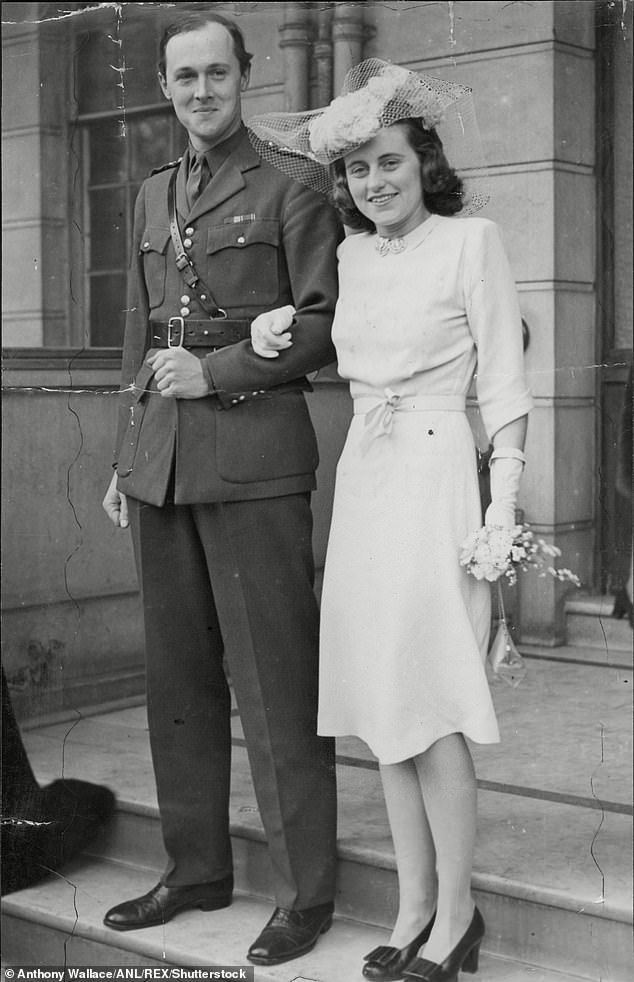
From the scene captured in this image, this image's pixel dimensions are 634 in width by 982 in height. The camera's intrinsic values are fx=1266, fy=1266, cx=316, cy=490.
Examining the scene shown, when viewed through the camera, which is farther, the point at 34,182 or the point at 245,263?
the point at 34,182

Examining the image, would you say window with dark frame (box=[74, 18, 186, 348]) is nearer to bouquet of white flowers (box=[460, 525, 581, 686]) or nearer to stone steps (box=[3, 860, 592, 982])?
stone steps (box=[3, 860, 592, 982])

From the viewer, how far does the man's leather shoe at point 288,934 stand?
Answer: 8.39 ft

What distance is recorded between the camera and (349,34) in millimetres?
3057

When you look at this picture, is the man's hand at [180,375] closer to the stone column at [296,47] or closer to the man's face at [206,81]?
the man's face at [206,81]

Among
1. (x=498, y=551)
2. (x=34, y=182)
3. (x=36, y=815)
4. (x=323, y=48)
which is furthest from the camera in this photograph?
(x=34, y=182)

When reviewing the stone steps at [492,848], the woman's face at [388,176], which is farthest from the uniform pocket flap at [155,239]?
the stone steps at [492,848]

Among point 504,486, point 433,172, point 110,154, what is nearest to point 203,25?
point 433,172

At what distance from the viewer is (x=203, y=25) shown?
2488 millimetres

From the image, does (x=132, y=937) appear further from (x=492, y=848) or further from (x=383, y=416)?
(x=383, y=416)

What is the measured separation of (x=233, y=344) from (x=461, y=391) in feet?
1.60

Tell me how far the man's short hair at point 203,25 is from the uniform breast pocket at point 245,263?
1.04 ft

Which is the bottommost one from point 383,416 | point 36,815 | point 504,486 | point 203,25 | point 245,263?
point 36,815

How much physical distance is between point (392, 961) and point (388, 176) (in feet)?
4.89

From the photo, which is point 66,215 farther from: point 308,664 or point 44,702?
point 308,664
